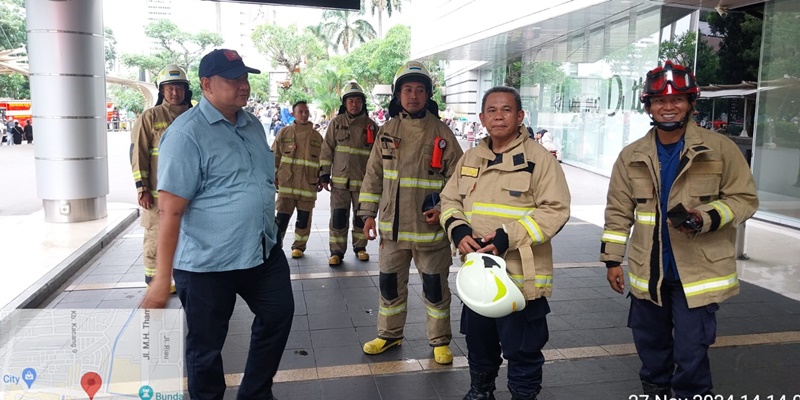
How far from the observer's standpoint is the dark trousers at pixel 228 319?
2.98 meters

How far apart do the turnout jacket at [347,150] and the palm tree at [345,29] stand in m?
58.3

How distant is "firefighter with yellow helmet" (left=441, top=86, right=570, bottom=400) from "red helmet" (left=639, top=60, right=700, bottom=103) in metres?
0.63

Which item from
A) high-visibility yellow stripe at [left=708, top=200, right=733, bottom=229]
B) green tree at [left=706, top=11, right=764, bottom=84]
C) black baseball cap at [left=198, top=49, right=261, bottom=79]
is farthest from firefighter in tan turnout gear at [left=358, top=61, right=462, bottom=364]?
green tree at [left=706, top=11, right=764, bottom=84]

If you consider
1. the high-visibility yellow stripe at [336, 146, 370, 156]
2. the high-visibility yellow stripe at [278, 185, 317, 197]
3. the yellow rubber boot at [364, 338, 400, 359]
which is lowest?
the yellow rubber boot at [364, 338, 400, 359]

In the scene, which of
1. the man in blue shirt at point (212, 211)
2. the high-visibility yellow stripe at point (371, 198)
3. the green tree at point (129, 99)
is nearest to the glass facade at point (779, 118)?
the high-visibility yellow stripe at point (371, 198)

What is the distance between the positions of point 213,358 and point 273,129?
2859 centimetres

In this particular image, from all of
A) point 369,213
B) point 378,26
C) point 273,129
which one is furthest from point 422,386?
point 378,26

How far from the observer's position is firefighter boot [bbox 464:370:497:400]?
337cm

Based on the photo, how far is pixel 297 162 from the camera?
7.16m

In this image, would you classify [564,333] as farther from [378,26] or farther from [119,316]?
[378,26]

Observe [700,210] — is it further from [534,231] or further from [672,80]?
[534,231]

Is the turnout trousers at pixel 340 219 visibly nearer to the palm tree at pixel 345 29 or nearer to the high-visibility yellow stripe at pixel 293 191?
the high-visibility yellow stripe at pixel 293 191

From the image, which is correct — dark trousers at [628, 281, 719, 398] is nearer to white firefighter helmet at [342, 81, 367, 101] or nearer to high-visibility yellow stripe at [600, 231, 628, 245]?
high-visibility yellow stripe at [600, 231, 628, 245]

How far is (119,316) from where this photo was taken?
292cm
